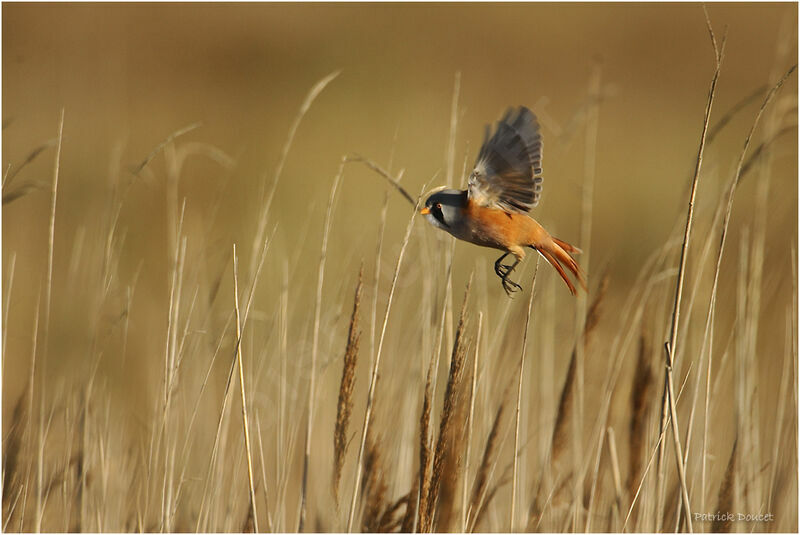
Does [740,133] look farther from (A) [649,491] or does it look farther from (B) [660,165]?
(A) [649,491]

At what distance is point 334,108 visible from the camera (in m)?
6.19

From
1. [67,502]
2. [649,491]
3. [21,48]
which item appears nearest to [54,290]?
[21,48]

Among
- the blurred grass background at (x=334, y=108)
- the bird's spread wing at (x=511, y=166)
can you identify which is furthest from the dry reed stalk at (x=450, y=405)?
the blurred grass background at (x=334, y=108)

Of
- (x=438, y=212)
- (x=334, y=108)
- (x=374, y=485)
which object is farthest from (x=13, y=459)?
(x=334, y=108)

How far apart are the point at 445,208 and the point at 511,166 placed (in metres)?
0.12

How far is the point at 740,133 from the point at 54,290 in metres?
4.95

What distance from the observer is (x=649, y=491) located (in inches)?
63.2

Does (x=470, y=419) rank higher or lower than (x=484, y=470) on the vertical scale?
higher

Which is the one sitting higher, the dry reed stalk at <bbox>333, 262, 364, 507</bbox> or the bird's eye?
the bird's eye

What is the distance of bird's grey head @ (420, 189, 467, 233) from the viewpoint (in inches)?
44.3

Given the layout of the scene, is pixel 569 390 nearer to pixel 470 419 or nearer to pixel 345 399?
pixel 470 419

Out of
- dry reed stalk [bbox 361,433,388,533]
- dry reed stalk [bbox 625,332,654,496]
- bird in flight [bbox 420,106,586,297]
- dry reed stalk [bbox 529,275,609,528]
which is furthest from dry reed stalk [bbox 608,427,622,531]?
bird in flight [bbox 420,106,586,297]

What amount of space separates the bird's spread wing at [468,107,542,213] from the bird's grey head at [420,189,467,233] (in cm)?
2

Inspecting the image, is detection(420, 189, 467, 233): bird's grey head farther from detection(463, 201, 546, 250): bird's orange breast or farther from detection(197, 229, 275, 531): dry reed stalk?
detection(197, 229, 275, 531): dry reed stalk
